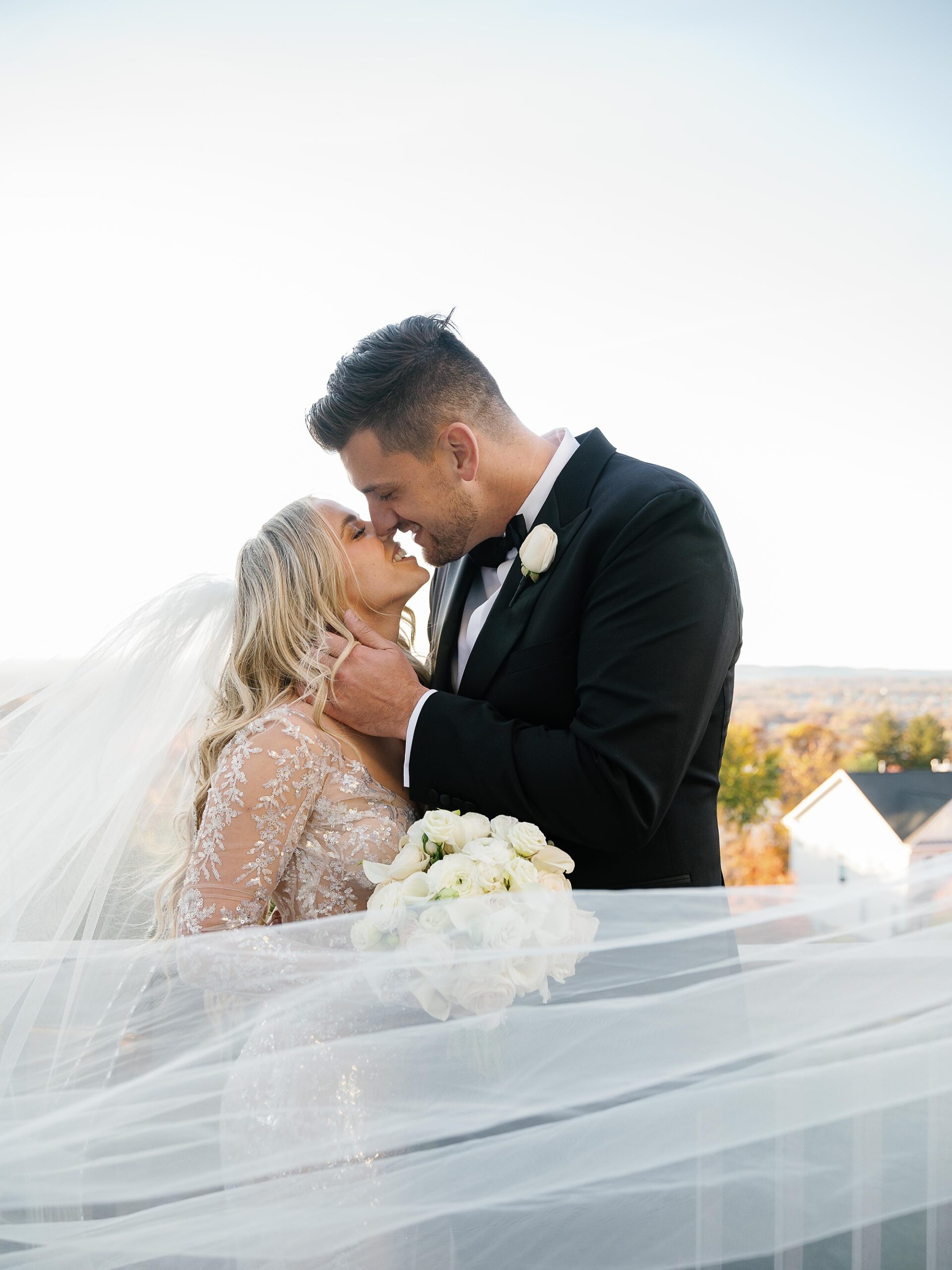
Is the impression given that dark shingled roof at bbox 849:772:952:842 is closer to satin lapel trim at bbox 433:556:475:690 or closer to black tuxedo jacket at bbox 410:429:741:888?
satin lapel trim at bbox 433:556:475:690

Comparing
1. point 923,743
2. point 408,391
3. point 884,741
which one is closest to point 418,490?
point 408,391

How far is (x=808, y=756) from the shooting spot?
2044 cm

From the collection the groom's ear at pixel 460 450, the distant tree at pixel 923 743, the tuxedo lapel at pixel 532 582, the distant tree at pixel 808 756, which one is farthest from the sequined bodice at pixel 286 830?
the distant tree at pixel 923 743

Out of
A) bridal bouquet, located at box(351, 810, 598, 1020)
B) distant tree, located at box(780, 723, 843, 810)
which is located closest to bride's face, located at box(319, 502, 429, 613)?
bridal bouquet, located at box(351, 810, 598, 1020)

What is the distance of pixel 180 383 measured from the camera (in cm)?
607

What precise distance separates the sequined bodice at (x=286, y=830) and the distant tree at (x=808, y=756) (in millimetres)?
19094

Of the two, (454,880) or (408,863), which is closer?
(454,880)

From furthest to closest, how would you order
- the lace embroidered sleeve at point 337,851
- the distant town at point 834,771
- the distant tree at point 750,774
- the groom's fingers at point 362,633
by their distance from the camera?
the distant tree at point 750,774
the distant town at point 834,771
the groom's fingers at point 362,633
the lace embroidered sleeve at point 337,851

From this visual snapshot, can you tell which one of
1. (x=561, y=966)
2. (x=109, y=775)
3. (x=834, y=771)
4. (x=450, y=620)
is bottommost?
(x=834, y=771)

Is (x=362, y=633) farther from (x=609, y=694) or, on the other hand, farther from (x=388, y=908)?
(x=388, y=908)

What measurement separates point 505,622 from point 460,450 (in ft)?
1.41

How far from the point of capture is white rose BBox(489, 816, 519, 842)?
1.58 m

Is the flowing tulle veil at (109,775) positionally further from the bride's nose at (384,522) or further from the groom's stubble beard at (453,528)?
the groom's stubble beard at (453,528)

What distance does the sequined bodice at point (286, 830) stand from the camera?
1.73 metres
